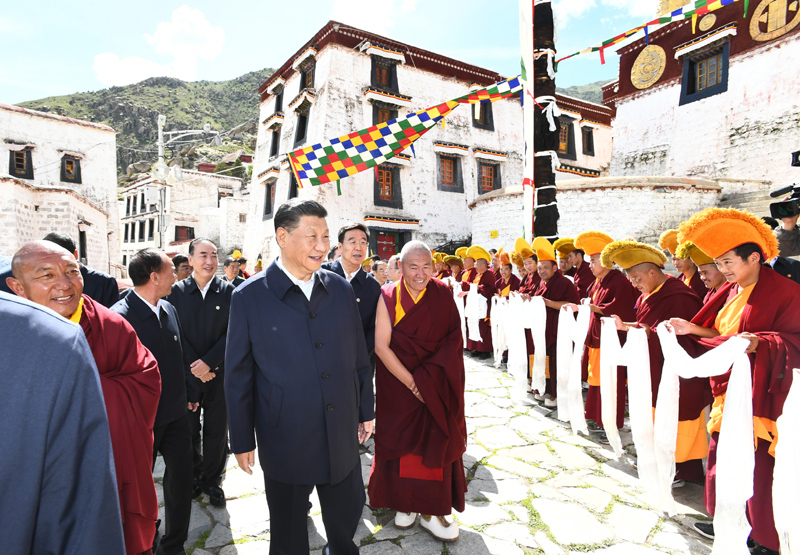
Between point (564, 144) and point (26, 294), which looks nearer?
point (26, 294)

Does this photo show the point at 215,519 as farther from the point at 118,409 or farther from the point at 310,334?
the point at 310,334

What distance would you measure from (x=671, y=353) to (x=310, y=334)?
2562 millimetres

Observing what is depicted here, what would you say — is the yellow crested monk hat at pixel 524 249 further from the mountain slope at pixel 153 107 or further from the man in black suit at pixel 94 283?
the mountain slope at pixel 153 107

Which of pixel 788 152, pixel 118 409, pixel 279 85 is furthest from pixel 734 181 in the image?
pixel 279 85

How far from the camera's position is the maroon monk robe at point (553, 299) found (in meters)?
5.19

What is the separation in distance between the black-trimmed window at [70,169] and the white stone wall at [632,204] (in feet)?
70.2

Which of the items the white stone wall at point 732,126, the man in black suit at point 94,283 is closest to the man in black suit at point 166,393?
the man in black suit at point 94,283

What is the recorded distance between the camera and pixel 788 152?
38.3 ft

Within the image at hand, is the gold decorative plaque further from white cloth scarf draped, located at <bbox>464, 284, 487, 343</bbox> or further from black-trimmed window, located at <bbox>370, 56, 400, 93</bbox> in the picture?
white cloth scarf draped, located at <bbox>464, 284, 487, 343</bbox>

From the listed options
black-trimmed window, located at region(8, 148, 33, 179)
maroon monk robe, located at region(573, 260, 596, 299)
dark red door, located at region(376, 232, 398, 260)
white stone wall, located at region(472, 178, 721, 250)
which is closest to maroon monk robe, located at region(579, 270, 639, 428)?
maroon monk robe, located at region(573, 260, 596, 299)

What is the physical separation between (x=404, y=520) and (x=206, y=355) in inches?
74.6

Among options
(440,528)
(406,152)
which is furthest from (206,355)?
(406,152)

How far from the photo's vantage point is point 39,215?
41.4 ft

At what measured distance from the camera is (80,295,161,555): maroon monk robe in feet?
5.37
